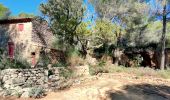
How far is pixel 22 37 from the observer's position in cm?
2505

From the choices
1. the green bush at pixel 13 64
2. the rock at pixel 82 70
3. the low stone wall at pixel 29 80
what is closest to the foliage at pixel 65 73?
the low stone wall at pixel 29 80

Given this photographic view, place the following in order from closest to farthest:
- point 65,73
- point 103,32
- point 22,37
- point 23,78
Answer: point 23,78, point 65,73, point 22,37, point 103,32

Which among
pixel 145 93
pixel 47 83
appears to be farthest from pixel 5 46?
pixel 145 93

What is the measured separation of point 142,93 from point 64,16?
Result: 14.9m

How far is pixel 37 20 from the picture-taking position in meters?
26.0

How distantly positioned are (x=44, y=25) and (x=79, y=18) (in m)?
3.38

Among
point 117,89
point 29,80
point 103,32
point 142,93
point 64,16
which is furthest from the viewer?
point 64,16

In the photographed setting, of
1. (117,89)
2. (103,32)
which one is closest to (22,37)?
(103,32)

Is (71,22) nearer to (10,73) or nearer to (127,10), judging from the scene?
(127,10)

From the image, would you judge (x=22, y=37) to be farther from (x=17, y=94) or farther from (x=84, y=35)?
(x=17, y=94)

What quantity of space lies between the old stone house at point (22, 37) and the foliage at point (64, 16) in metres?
2.16

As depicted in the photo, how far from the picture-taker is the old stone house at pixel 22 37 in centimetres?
2455

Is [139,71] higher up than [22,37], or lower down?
lower down

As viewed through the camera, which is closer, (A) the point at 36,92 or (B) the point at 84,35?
(A) the point at 36,92
